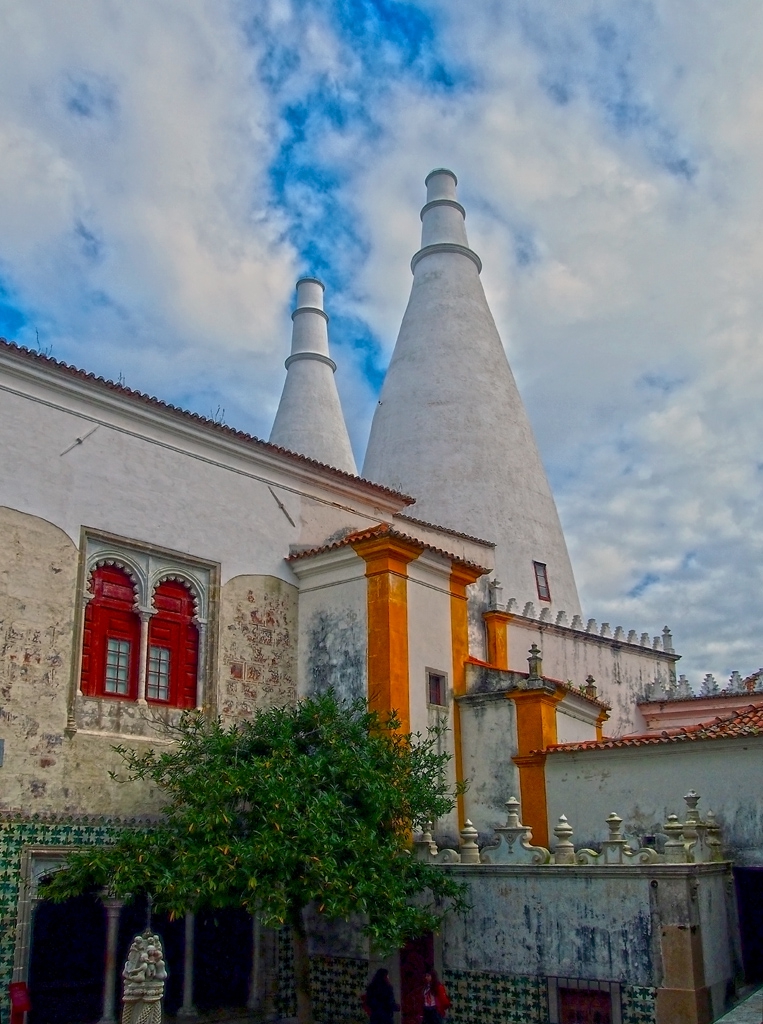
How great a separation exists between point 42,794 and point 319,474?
283 inches

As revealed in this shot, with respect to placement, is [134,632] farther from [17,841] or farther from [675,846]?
[675,846]

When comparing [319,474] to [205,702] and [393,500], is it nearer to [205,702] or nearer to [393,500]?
[393,500]

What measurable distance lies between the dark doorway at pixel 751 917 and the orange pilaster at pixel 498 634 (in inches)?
328

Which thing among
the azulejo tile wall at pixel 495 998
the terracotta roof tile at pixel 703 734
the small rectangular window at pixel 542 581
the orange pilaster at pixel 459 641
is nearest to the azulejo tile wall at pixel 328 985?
the azulejo tile wall at pixel 495 998

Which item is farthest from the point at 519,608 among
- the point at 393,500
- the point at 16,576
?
the point at 16,576

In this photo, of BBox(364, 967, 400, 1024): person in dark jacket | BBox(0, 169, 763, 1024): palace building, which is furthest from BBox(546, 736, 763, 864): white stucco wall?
BBox(364, 967, 400, 1024): person in dark jacket

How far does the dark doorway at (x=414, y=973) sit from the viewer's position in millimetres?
12938

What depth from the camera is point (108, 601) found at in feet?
45.7

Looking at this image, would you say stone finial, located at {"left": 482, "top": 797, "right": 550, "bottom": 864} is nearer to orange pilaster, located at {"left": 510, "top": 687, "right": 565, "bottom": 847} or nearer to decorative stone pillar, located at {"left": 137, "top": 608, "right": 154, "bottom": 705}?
orange pilaster, located at {"left": 510, "top": 687, "right": 565, "bottom": 847}

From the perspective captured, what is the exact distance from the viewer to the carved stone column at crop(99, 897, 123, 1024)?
12.1m

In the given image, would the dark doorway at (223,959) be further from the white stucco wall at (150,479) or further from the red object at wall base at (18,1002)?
the white stucco wall at (150,479)

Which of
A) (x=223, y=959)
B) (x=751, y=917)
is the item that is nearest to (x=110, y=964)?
(x=223, y=959)

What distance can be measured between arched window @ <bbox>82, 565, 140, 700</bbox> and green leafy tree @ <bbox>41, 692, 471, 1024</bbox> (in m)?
1.04

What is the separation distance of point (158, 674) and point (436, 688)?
14.4 ft
